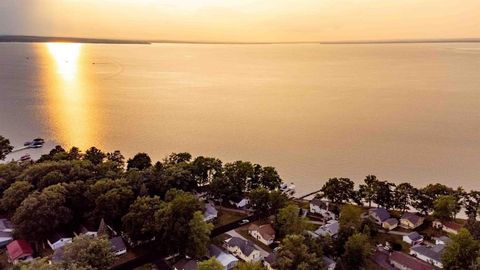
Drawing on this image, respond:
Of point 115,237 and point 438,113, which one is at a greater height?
point 438,113

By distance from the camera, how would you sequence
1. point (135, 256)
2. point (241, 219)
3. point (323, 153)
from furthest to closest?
1. point (323, 153)
2. point (241, 219)
3. point (135, 256)

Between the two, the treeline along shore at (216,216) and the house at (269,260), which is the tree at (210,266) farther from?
the house at (269,260)

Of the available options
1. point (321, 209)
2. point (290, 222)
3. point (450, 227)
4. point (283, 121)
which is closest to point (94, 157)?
point (290, 222)

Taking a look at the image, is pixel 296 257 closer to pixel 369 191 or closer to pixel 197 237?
pixel 197 237

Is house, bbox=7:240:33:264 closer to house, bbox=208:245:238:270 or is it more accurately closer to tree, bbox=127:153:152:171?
house, bbox=208:245:238:270

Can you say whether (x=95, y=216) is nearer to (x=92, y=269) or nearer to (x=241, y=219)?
(x=92, y=269)

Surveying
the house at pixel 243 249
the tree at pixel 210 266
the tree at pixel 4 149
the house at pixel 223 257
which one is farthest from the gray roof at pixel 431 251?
the tree at pixel 4 149

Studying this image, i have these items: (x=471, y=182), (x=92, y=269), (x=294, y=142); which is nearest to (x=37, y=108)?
(x=294, y=142)

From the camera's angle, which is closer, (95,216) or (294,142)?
(95,216)
